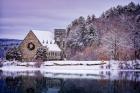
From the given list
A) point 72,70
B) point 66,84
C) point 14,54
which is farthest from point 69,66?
point 66,84

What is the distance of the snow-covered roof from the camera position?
36.6ft

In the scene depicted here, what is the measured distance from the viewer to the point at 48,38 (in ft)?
37.5

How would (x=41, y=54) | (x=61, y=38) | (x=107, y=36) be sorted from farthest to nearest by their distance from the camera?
(x=61, y=38), (x=41, y=54), (x=107, y=36)

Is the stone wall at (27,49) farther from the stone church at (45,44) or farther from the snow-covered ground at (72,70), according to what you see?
the snow-covered ground at (72,70)

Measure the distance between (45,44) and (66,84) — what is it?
2426mm

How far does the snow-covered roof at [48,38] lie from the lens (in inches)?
439

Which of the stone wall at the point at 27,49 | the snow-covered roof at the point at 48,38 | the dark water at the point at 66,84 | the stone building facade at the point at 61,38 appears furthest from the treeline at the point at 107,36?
the stone wall at the point at 27,49

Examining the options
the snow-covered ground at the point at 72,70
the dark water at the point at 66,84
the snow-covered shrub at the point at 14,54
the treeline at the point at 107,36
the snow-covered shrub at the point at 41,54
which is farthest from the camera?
the snow-covered shrub at the point at 14,54

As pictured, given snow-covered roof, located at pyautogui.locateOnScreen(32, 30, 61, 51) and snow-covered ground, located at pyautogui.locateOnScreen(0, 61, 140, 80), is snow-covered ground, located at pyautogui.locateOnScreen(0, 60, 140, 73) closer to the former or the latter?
snow-covered ground, located at pyautogui.locateOnScreen(0, 61, 140, 80)

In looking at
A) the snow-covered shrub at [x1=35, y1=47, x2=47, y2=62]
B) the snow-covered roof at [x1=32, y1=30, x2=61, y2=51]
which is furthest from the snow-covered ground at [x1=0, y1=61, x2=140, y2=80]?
the snow-covered roof at [x1=32, y1=30, x2=61, y2=51]

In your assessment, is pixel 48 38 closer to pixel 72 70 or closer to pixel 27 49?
pixel 27 49

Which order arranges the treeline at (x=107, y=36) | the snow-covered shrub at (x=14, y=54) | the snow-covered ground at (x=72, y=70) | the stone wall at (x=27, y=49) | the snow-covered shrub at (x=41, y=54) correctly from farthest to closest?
1. the snow-covered shrub at (x=14, y=54)
2. the stone wall at (x=27, y=49)
3. the snow-covered shrub at (x=41, y=54)
4. the snow-covered ground at (x=72, y=70)
5. the treeline at (x=107, y=36)

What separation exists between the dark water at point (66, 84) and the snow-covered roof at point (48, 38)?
0.90 m

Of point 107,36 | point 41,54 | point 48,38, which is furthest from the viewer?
point 48,38
